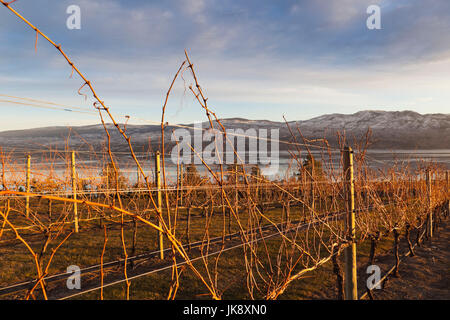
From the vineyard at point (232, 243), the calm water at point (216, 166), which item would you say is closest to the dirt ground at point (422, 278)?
the vineyard at point (232, 243)

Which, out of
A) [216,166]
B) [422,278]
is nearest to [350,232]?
[216,166]

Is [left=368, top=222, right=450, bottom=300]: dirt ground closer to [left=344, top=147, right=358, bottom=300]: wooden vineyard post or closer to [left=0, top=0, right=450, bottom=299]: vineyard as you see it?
[left=0, top=0, right=450, bottom=299]: vineyard

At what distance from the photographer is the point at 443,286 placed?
5.29 meters

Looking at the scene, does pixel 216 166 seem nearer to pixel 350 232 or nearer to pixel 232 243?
pixel 350 232

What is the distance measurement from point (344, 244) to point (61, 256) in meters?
5.74

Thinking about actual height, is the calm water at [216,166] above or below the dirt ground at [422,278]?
above

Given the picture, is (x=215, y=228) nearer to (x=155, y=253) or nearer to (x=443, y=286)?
(x=155, y=253)

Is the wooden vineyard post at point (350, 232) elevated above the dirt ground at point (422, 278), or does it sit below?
above

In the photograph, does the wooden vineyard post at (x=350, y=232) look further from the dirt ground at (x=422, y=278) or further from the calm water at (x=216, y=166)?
the dirt ground at (x=422, y=278)

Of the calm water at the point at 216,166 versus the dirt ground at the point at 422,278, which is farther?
the dirt ground at the point at 422,278

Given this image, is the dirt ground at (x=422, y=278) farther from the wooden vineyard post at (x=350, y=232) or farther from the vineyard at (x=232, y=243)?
the wooden vineyard post at (x=350, y=232)

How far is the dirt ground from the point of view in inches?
191

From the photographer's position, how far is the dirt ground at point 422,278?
4.84 m

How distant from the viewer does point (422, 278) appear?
5648mm
